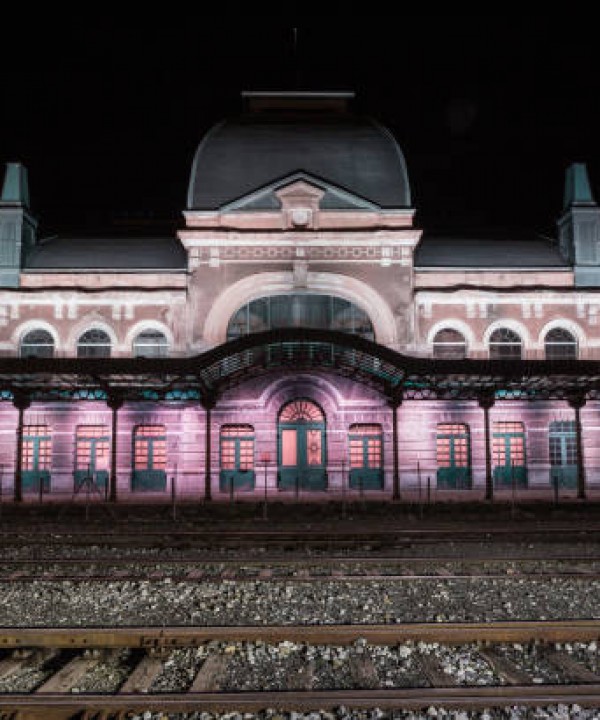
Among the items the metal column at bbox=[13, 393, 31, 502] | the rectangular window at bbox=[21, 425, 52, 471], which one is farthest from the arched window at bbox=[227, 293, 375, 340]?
the rectangular window at bbox=[21, 425, 52, 471]

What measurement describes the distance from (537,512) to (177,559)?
39.4 ft

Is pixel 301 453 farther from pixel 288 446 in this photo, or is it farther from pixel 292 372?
pixel 292 372

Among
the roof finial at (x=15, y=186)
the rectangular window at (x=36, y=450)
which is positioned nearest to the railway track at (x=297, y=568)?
the rectangular window at (x=36, y=450)

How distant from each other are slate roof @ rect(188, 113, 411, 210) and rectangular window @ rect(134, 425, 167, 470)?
32.3 ft

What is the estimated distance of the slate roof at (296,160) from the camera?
86.0 ft

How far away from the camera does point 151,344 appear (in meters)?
25.4

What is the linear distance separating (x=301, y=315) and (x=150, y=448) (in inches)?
333

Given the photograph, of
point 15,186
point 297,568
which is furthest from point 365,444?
point 15,186

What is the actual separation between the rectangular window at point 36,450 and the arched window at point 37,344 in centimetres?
315

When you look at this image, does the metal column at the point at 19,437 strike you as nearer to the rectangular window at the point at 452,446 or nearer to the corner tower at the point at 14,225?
the corner tower at the point at 14,225

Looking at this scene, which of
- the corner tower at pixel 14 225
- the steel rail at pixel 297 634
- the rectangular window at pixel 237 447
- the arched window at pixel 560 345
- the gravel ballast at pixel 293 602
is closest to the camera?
the steel rail at pixel 297 634

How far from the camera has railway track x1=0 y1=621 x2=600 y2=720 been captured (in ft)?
17.1

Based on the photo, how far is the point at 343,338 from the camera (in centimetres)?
2022

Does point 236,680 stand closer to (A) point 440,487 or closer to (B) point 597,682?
(B) point 597,682
